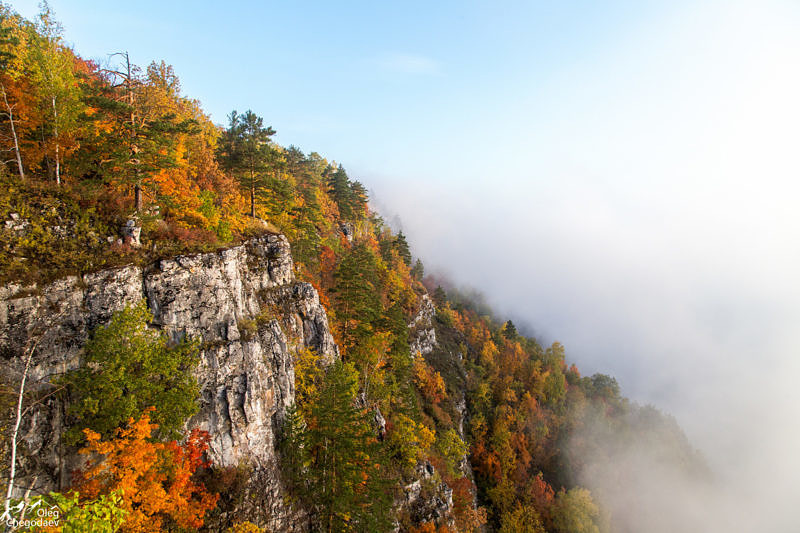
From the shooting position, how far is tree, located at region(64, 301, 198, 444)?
14.3 meters

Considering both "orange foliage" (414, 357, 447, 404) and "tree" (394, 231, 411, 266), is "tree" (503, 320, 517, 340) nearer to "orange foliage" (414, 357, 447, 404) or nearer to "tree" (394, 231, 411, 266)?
"tree" (394, 231, 411, 266)

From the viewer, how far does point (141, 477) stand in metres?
14.1

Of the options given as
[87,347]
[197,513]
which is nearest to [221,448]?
[197,513]

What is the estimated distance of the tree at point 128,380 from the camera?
14.3m

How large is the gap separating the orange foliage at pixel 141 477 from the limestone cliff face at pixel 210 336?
2.19 meters

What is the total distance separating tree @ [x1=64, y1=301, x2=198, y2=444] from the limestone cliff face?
1.09 metres

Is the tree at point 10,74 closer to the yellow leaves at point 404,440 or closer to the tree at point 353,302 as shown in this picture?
the tree at point 353,302

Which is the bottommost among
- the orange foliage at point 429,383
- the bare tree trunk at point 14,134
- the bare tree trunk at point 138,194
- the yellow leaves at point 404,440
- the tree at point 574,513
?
the tree at point 574,513

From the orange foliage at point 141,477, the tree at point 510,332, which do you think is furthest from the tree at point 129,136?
the tree at point 510,332

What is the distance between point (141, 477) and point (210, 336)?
7.80 metres

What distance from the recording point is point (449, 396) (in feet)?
195

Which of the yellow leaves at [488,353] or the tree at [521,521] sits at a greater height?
the yellow leaves at [488,353]

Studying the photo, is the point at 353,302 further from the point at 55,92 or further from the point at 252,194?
the point at 55,92

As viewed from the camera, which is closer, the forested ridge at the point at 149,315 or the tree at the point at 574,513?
the forested ridge at the point at 149,315
